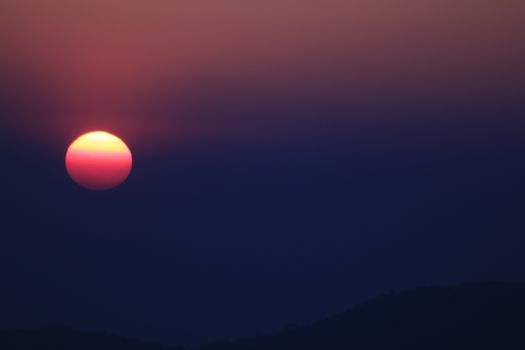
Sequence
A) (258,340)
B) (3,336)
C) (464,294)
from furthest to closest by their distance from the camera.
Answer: (464,294), (258,340), (3,336)

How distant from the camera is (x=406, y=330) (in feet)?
110

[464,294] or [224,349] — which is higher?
[464,294]

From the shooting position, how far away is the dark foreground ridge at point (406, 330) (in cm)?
3136

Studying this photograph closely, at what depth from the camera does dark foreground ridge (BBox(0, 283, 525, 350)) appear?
31.4 metres

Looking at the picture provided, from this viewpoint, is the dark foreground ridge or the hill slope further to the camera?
the hill slope

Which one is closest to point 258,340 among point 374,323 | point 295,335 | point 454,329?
point 295,335

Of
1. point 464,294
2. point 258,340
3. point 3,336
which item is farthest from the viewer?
point 464,294

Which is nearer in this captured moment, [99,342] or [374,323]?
[99,342]

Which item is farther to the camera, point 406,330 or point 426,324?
point 426,324

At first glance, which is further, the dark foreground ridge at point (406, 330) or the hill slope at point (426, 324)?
the hill slope at point (426, 324)

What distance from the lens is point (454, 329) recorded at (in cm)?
3303

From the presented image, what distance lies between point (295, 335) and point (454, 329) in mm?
7337

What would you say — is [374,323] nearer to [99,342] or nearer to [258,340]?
[258,340]

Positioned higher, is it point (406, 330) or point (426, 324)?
point (426, 324)
